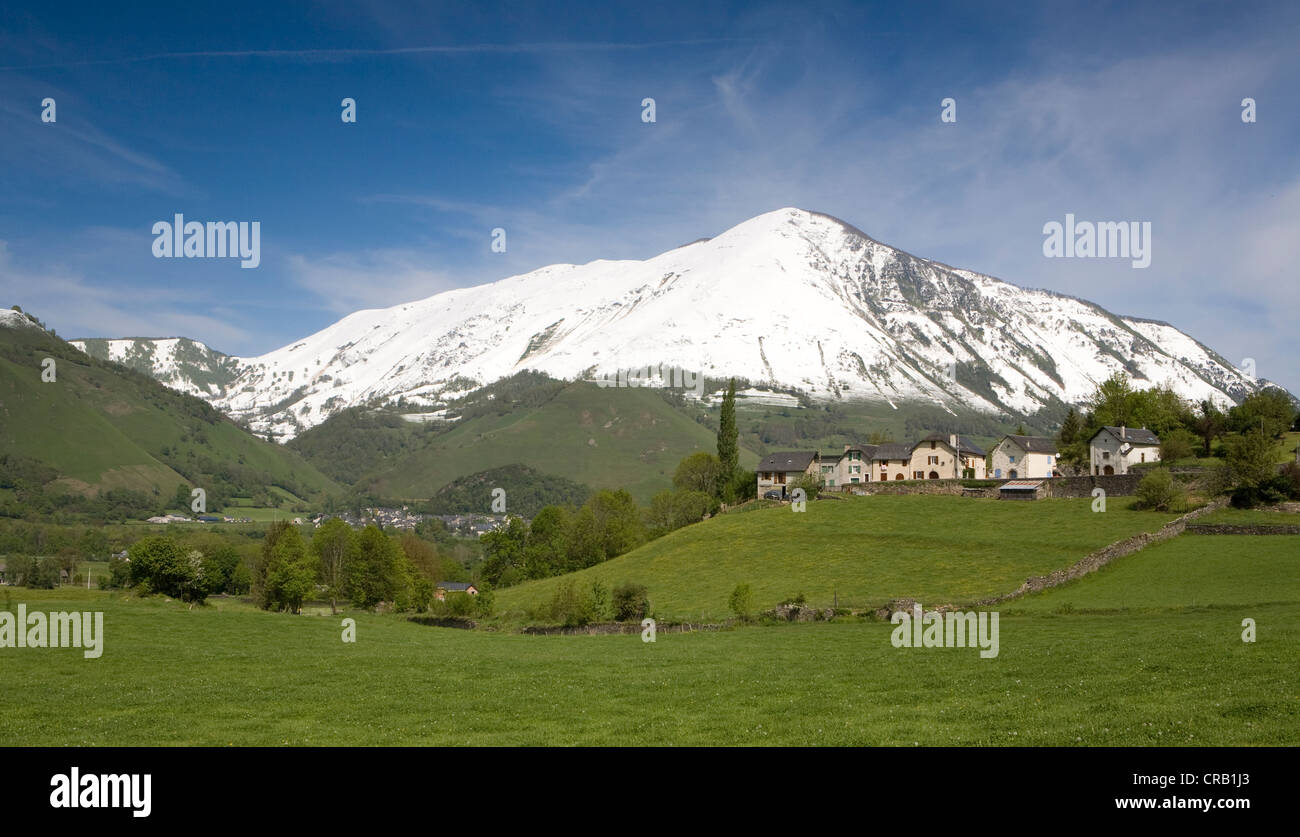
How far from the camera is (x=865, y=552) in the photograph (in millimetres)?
74938

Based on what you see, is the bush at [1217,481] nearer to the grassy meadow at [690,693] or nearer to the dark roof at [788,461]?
the grassy meadow at [690,693]

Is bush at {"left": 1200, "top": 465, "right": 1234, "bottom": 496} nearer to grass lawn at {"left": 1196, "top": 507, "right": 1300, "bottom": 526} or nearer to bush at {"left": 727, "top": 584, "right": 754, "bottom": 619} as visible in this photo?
grass lawn at {"left": 1196, "top": 507, "right": 1300, "bottom": 526}

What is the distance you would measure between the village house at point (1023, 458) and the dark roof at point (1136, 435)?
1256 centimetres

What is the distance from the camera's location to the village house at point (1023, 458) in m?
125

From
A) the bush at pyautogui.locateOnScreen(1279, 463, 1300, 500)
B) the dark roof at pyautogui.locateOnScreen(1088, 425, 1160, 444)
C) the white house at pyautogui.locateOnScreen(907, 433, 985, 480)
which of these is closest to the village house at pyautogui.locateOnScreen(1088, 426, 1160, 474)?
the dark roof at pyautogui.locateOnScreen(1088, 425, 1160, 444)

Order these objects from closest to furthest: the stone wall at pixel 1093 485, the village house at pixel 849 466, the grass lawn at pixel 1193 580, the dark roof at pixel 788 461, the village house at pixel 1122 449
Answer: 1. the grass lawn at pixel 1193 580
2. the stone wall at pixel 1093 485
3. the village house at pixel 1122 449
4. the dark roof at pixel 788 461
5. the village house at pixel 849 466

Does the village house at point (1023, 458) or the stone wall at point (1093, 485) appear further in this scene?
the village house at point (1023, 458)

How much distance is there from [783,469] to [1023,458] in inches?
1379

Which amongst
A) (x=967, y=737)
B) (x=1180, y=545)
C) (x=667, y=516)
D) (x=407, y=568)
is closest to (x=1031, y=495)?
(x=1180, y=545)

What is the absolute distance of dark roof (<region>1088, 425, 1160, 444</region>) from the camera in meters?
111

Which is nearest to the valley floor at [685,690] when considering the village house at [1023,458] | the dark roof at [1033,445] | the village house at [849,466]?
the village house at [1023,458]
